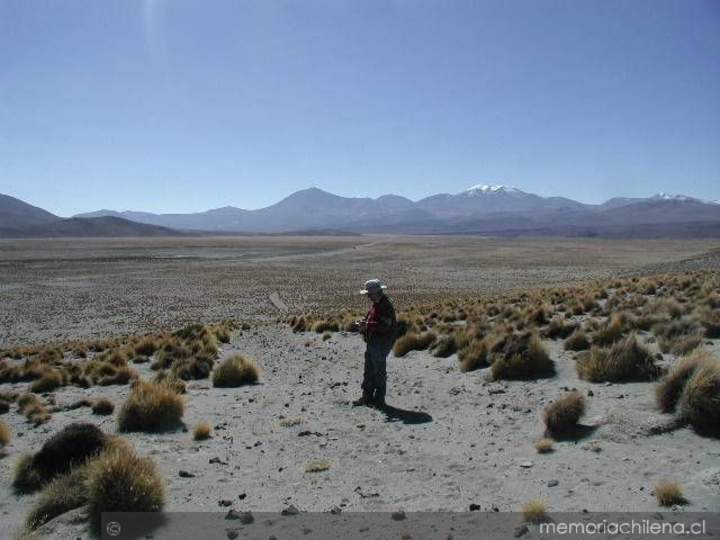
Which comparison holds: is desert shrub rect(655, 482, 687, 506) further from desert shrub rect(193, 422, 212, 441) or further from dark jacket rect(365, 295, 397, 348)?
desert shrub rect(193, 422, 212, 441)

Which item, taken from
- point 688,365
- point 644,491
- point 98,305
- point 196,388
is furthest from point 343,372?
point 98,305

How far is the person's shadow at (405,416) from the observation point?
8.88 metres

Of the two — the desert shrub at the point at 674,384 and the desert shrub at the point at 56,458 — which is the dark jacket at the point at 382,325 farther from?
the desert shrub at the point at 56,458

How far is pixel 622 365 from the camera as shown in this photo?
8953 mm

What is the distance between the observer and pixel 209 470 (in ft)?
23.3

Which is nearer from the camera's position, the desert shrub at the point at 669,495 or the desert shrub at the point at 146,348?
the desert shrub at the point at 669,495

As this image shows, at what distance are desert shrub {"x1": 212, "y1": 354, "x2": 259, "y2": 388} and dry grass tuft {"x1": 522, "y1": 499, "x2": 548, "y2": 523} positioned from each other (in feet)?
27.3

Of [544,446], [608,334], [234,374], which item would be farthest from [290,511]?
[608,334]

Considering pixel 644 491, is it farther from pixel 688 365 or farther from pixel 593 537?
pixel 688 365

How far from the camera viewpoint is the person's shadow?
29.1 ft

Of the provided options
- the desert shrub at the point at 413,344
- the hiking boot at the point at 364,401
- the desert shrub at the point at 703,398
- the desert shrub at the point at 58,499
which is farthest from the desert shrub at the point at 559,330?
the desert shrub at the point at 58,499

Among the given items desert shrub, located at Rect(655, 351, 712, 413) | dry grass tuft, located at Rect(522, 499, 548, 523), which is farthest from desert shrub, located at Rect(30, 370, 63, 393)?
desert shrub, located at Rect(655, 351, 712, 413)

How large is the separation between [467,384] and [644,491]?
546cm

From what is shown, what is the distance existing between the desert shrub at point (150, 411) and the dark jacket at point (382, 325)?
318 centimetres
